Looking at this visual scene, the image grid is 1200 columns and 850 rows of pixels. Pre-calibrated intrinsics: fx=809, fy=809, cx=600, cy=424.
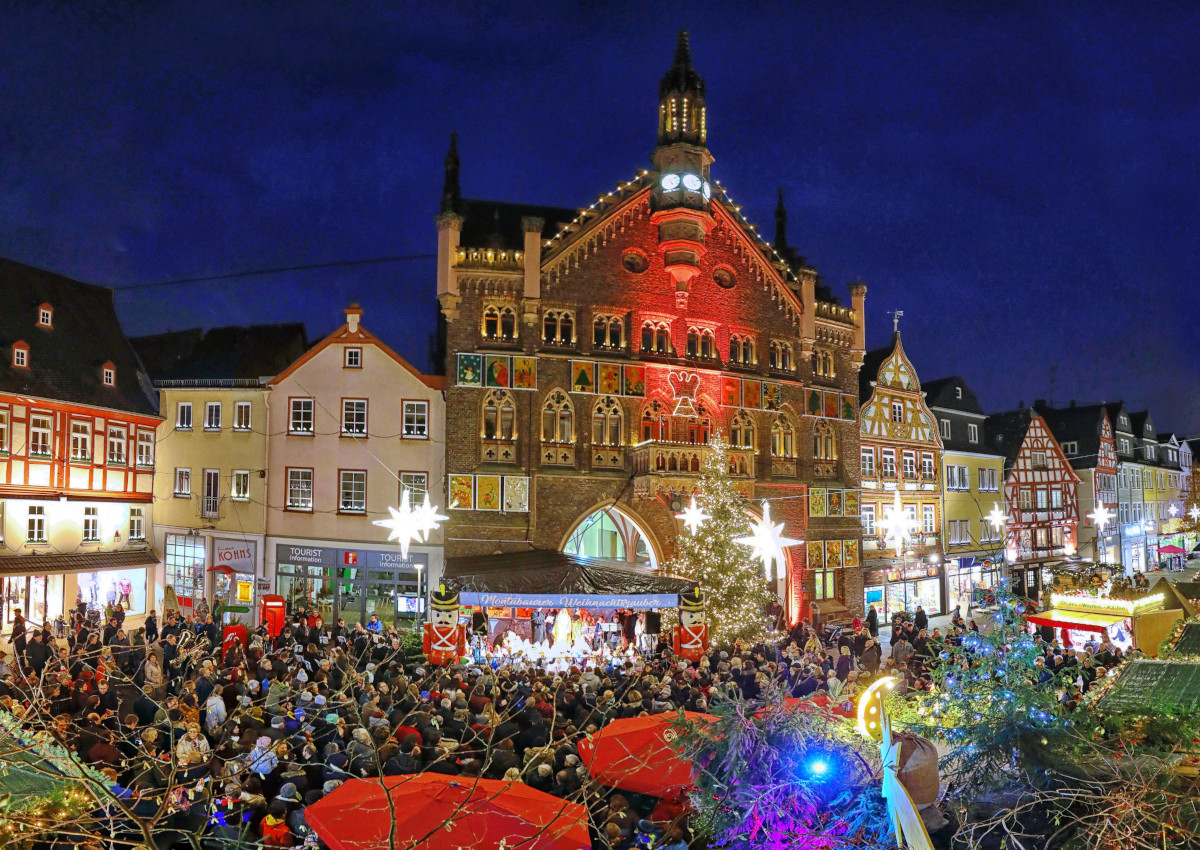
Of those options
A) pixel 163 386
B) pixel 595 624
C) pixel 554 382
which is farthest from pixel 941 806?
pixel 163 386

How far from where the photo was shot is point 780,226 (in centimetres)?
3738

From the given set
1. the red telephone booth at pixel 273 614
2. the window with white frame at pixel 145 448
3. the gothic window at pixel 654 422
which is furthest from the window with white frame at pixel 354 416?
the window with white frame at pixel 145 448

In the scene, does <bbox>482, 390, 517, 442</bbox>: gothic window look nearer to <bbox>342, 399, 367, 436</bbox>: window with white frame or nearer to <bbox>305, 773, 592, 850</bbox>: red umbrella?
<bbox>342, 399, 367, 436</bbox>: window with white frame

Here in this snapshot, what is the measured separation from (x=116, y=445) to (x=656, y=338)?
821 inches

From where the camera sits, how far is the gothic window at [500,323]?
26.9 metres

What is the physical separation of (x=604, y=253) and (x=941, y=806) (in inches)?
849

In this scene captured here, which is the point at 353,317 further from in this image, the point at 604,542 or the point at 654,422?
the point at 604,542

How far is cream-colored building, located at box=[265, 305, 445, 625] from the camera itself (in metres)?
27.6

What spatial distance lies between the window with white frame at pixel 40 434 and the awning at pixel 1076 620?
103 feet

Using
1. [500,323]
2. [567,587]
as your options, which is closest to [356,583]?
[567,587]

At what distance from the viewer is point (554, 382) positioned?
2733cm

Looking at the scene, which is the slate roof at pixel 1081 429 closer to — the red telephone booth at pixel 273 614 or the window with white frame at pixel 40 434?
the red telephone booth at pixel 273 614

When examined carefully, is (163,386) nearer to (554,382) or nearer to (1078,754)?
(554,382)

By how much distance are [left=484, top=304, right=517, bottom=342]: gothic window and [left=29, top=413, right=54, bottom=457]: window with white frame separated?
625 inches
